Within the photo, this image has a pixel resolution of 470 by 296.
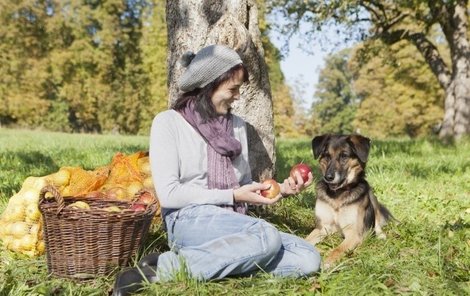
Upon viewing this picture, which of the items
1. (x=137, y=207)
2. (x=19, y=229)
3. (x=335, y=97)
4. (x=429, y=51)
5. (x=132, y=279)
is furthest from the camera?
(x=335, y=97)

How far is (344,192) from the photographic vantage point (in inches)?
193

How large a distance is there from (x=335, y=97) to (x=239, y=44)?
6583 centimetres

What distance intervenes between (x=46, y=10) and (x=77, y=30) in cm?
324

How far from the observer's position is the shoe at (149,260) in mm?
3622

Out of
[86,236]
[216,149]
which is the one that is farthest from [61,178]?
[216,149]

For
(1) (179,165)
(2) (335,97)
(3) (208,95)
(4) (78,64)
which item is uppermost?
(4) (78,64)

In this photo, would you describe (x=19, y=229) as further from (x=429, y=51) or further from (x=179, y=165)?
(x=429, y=51)

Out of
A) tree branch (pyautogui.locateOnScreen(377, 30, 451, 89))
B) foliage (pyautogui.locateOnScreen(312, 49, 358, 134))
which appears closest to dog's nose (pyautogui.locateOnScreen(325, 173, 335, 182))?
tree branch (pyautogui.locateOnScreen(377, 30, 451, 89))

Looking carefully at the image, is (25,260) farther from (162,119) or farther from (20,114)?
(20,114)

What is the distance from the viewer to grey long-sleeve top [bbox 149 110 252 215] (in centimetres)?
364

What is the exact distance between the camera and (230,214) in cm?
369

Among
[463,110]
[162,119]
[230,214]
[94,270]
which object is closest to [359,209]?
[230,214]

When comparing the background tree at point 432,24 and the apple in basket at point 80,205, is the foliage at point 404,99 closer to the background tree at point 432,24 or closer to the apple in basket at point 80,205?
the background tree at point 432,24

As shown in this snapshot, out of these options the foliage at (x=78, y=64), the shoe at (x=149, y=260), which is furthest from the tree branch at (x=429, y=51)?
the foliage at (x=78, y=64)
